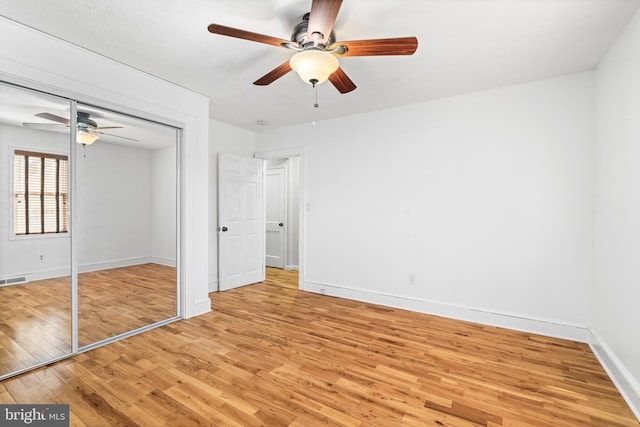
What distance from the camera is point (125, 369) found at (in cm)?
237

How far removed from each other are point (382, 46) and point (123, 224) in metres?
2.92

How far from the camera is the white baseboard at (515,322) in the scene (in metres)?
2.11

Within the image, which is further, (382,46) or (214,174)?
(214,174)

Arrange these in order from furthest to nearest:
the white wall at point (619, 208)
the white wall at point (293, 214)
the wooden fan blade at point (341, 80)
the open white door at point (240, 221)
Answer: the white wall at point (293, 214) → the open white door at point (240, 221) → the wooden fan blade at point (341, 80) → the white wall at point (619, 208)

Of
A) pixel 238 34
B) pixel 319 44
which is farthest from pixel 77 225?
pixel 319 44

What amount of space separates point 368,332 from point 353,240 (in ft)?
4.84

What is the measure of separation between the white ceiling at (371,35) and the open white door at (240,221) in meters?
1.61

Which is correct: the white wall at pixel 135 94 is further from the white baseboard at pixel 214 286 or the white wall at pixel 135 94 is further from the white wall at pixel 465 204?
the white wall at pixel 465 204

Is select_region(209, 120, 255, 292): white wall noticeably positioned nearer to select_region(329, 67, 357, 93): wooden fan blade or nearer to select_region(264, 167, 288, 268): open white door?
select_region(264, 167, 288, 268): open white door

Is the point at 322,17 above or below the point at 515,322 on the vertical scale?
above

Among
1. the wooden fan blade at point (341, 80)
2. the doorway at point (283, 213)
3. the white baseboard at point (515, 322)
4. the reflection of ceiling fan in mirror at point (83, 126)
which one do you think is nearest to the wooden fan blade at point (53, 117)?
the reflection of ceiling fan in mirror at point (83, 126)

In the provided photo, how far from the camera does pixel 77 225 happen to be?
8.59 feet

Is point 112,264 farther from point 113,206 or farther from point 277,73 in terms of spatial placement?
point 277,73

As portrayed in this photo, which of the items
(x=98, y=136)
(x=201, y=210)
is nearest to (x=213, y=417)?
(x=201, y=210)
